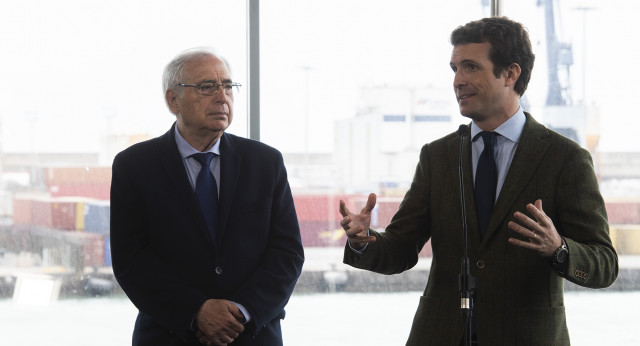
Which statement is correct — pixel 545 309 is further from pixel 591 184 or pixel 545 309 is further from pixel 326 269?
pixel 326 269

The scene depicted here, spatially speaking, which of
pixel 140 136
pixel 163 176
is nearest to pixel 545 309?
pixel 163 176

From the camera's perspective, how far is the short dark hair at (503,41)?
2.61 metres

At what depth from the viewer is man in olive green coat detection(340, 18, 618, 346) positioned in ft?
7.88

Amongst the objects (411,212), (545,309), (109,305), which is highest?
(411,212)

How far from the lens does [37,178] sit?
13.4 feet

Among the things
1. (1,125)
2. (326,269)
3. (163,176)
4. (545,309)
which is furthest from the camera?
(326,269)

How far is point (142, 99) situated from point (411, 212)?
79.2 inches

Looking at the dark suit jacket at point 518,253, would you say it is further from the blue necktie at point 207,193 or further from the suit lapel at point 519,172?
the blue necktie at point 207,193

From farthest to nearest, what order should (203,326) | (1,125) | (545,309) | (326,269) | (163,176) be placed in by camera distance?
(326,269)
(1,125)
(163,176)
(203,326)
(545,309)

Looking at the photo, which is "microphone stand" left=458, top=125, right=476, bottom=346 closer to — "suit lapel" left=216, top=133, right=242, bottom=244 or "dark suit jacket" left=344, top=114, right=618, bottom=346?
"dark suit jacket" left=344, top=114, right=618, bottom=346

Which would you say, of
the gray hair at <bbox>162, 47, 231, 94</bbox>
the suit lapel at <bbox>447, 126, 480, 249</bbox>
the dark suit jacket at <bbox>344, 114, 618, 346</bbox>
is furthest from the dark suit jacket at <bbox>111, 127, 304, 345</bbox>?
the suit lapel at <bbox>447, 126, 480, 249</bbox>

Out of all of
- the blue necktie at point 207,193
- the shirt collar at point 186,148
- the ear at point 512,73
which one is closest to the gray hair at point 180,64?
the shirt collar at point 186,148

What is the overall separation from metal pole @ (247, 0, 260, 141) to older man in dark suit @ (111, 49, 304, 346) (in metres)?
1.15

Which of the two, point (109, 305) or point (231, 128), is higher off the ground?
point (231, 128)
